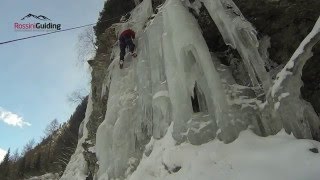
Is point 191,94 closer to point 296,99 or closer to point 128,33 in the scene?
point 296,99

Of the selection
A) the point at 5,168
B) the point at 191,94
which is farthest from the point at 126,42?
the point at 5,168

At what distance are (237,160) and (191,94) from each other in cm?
159

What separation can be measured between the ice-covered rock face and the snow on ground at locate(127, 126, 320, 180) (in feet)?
0.65

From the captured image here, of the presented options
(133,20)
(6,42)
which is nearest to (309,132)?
(6,42)

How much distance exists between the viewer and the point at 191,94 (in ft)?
23.9

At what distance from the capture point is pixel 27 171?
28.8 m

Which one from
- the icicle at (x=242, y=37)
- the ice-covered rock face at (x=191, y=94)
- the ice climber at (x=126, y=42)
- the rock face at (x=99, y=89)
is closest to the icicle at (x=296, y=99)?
the ice-covered rock face at (x=191, y=94)

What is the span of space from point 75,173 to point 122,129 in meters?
8.06

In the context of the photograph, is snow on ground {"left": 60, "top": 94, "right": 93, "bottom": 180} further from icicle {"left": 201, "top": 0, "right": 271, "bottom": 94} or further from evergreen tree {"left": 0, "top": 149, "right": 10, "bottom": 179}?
evergreen tree {"left": 0, "top": 149, "right": 10, "bottom": 179}

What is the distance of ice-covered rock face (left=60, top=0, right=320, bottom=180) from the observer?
21.1ft

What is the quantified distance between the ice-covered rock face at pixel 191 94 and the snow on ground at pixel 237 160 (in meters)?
0.20

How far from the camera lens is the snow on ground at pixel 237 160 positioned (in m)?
5.53

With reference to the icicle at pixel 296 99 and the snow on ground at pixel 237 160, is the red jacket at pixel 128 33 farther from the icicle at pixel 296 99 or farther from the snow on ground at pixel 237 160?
the icicle at pixel 296 99

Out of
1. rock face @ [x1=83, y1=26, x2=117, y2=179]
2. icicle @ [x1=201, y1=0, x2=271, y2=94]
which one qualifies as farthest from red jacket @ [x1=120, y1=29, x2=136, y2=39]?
icicle @ [x1=201, y1=0, x2=271, y2=94]
